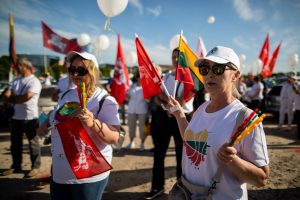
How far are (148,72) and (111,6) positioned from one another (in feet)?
4.08

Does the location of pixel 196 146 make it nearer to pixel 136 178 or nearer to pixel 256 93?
pixel 136 178

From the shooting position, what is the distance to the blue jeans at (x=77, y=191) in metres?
1.84

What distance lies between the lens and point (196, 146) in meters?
1.53

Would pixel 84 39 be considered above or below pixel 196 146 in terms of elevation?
above

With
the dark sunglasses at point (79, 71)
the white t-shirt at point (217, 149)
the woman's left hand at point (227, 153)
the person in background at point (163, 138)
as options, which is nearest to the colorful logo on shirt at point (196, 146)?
the white t-shirt at point (217, 149)

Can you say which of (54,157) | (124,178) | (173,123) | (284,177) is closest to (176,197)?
(54,157)

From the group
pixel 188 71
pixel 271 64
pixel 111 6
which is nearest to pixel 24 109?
pixel 111 6

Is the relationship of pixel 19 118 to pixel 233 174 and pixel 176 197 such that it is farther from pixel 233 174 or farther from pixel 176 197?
pixel 233 174

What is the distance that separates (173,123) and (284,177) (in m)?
2.60

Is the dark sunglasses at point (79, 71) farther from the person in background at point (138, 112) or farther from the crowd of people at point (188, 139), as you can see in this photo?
the person in background at point (138, 112)

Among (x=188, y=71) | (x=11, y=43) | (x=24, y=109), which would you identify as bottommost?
(x=24, y=109)

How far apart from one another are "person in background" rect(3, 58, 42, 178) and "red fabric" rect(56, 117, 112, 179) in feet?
9.60

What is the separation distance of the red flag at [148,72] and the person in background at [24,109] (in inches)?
107

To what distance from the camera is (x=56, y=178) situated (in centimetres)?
191
